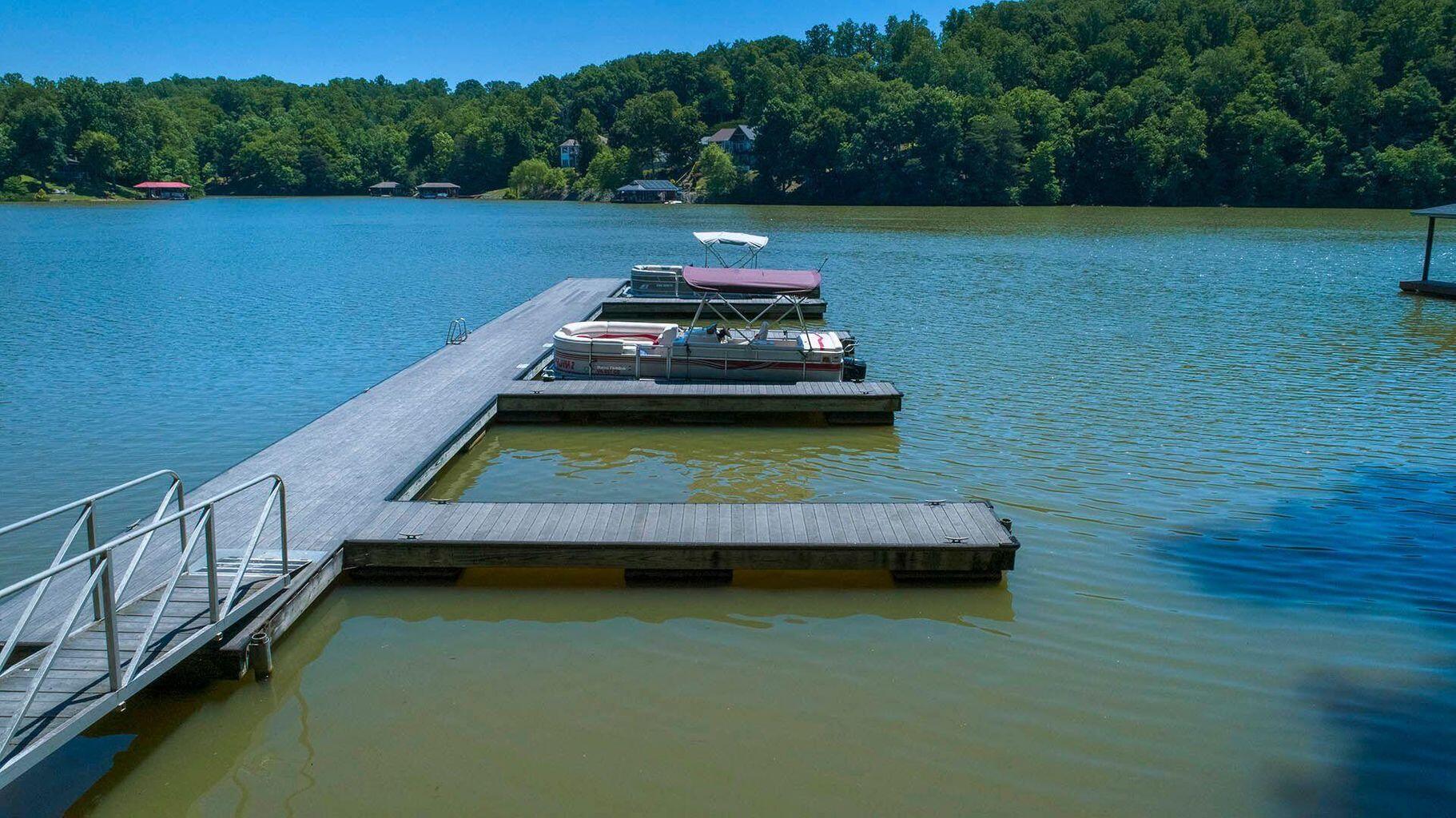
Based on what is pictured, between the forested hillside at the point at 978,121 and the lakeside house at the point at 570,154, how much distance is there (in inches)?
109

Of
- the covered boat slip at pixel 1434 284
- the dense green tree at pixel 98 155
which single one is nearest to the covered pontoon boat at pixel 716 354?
the covered boat slip at pixel 1434 284

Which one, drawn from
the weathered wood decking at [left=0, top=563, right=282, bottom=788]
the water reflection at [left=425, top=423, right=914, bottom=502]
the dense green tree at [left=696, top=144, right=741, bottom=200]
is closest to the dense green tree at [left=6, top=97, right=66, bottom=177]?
the dense green tree at [left=696, top=144, right=741, bottom=200]

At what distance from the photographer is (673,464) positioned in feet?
45.4

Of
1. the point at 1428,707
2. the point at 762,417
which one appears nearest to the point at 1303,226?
the point at 762,417

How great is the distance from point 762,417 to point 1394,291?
27089mm

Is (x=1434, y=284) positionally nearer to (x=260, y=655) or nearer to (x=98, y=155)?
(x=260, y=655)

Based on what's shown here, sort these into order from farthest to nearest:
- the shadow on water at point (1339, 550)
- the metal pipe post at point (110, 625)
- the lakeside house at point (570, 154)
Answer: the lakeside house at point (570, 154) < the shadow on water at point (1339, 550) < the metal pipe post at point (110, 625)

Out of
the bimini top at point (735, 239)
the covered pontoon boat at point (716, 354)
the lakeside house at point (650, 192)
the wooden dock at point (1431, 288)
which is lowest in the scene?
the covered pontoon boat at point (716, 354)

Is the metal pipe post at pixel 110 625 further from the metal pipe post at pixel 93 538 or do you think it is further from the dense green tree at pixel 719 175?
the dense green tree at pixel 719 175

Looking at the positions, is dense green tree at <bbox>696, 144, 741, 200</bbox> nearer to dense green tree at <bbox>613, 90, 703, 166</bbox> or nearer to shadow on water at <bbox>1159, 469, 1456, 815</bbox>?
dense green tree at <bbox>613, 90, 703, 166</bbox>

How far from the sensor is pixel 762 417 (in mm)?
16141

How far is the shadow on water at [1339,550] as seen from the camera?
958 centimetres

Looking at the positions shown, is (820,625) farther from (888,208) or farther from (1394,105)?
(1394,105)

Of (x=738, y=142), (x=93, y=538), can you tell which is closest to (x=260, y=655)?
(x=93, y=538)
